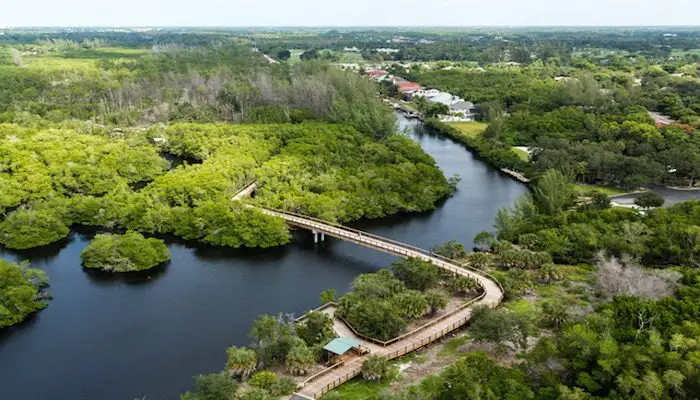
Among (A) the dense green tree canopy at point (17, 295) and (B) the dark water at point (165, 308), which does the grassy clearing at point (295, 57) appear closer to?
(B) the dark water at point (165, 308)

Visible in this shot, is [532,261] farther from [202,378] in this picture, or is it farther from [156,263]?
[156,263]

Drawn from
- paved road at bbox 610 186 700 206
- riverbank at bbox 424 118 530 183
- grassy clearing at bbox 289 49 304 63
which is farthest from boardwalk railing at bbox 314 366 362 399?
grassy clearing at bbox 289 49 304 63

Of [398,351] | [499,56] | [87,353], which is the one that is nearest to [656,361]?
[398,351]

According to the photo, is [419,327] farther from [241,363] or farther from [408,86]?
[408,86]

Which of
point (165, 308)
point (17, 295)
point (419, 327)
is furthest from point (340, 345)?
point (17, 295)

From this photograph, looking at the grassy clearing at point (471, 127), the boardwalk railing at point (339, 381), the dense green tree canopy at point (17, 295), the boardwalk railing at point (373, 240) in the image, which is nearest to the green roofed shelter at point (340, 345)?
the boardwalk railing at point (339, 381)

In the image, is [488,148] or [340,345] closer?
[340,345]

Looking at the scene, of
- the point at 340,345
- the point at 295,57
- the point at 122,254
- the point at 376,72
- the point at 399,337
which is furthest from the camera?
the point at 295,57
